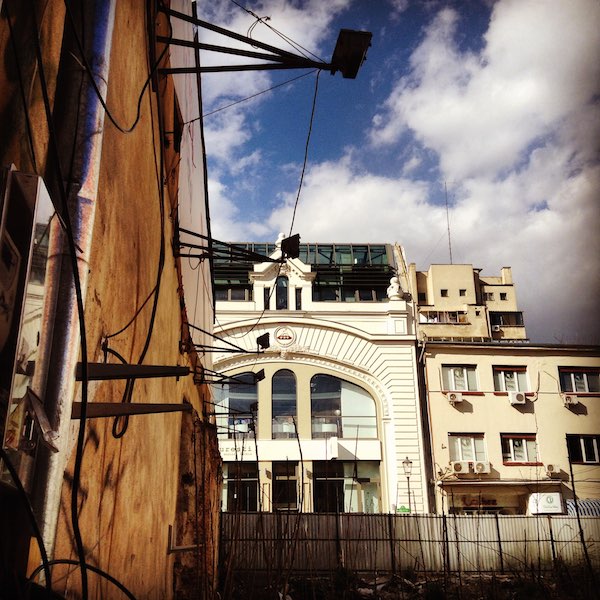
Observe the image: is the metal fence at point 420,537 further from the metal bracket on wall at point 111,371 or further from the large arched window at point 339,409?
the metal bracket on wall at point 111,371

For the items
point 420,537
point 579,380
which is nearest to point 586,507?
point 579,380

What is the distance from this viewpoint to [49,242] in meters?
1.56

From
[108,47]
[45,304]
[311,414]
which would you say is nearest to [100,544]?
[45,304]

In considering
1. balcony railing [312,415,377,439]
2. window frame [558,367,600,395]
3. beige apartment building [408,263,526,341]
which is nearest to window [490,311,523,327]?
beige apartment building [408,263,526,341]

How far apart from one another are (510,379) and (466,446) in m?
3.39

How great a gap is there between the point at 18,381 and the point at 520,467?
24020mm

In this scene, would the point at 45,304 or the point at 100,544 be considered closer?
the point at 45,304

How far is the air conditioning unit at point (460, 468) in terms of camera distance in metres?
22.2

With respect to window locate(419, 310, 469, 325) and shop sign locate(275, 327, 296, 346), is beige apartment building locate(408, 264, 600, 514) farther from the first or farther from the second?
window locate(419, 310, 469, 325)

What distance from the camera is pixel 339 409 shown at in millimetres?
24109

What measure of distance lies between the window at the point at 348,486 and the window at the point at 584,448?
7.53 m

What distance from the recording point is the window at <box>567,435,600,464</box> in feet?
77.2

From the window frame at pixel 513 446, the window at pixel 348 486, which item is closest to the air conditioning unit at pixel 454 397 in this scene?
the window frame at pixel 513 446

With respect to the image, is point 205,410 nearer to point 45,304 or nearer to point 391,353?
point 45,304
